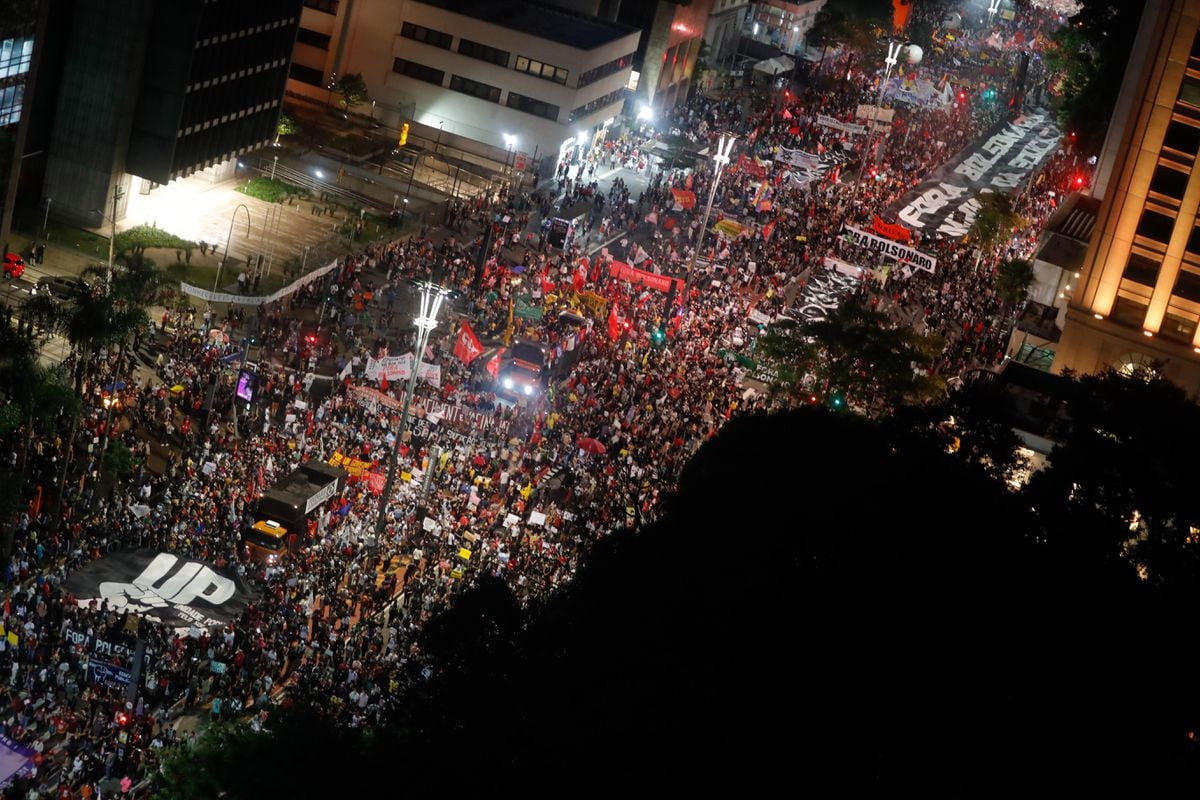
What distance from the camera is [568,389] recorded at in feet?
179

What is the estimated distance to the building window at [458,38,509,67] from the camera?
90.2m

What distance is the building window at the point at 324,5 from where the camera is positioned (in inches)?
3573

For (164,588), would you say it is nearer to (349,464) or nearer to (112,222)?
(349,464)

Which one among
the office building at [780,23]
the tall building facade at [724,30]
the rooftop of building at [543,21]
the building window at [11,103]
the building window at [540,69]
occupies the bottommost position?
the building window at [11,103]

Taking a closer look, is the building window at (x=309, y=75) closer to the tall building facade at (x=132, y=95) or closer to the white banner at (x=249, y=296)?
the tall building facade at (x=132, y=95)

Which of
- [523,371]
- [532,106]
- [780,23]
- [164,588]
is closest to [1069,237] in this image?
[523,371]

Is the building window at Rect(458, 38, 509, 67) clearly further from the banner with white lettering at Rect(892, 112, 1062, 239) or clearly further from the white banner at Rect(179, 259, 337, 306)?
the white banner at Rect(179, 259, 337, 306)

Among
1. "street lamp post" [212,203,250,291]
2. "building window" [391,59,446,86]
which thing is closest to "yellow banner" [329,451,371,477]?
"street lamp post" [212,203,250,291]

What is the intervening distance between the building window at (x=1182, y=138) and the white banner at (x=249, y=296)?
31924 mm

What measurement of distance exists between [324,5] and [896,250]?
4056 cm

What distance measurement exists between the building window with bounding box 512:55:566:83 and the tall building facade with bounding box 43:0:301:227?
23.6 metres

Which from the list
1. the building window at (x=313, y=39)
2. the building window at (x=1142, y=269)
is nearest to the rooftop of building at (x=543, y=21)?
the building window at (x=313, y=39)

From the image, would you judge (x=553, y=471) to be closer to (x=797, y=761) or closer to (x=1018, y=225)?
(x=797, y=761)

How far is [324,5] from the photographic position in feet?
298
